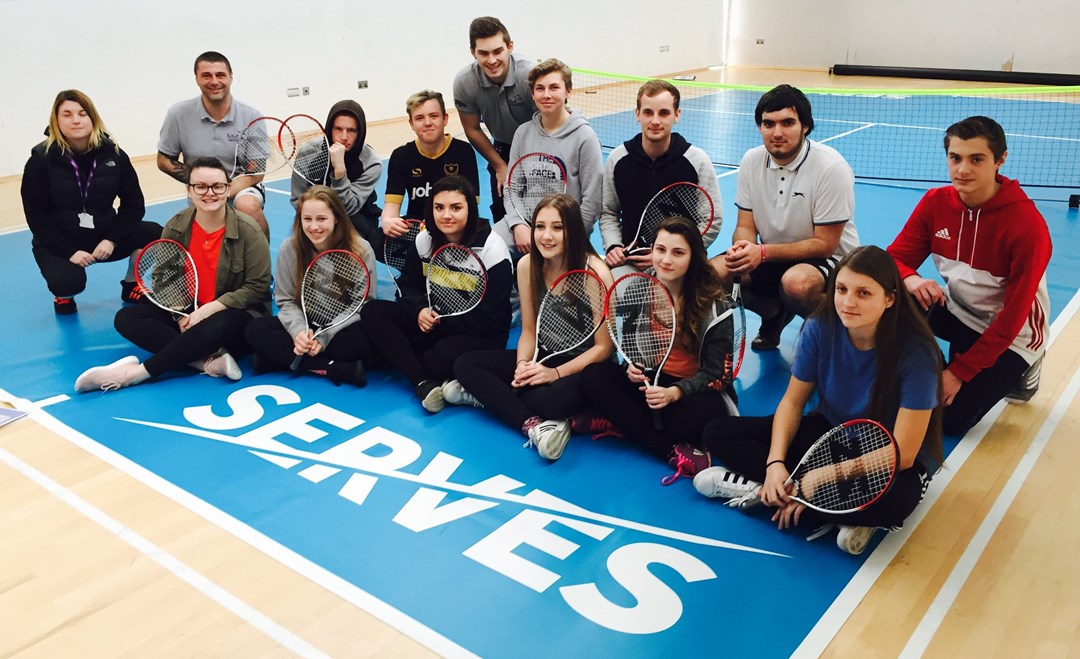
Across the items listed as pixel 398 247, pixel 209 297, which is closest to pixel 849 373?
pixel 398 247

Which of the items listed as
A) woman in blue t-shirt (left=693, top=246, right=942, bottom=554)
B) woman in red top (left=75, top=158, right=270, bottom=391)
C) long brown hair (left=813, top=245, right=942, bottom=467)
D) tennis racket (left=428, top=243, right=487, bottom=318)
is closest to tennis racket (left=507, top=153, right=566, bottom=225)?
tennis racket (left=428, top=243, right=487, bottom=318)

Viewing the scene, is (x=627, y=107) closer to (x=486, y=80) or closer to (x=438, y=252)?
(x=486, y=80)

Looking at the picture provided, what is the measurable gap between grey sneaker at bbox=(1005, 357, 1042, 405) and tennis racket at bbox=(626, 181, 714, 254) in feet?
5.45

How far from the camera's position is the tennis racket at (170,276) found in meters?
4.90

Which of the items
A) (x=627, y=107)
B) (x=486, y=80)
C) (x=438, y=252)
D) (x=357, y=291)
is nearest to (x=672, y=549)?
(x=438, y=252)

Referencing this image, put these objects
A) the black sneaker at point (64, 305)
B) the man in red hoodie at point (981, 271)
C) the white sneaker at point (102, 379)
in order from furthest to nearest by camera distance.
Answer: the black sneaker at point (64, 305), the white sneaker at point (102, 379), the man in red hoodie at point (981, 271)

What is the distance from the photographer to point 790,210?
4.76 metres

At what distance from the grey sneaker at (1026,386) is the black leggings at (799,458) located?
46.4 inches

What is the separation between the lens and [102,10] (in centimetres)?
967

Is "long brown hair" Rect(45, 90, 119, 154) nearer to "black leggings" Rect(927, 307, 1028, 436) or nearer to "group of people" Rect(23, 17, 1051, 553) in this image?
"group of people" Rect(23, 17, 1051, 553)

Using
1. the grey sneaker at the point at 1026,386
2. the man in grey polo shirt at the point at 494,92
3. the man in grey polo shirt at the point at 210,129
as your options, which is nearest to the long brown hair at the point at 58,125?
the man in grey polo shirt at the point at 210,129

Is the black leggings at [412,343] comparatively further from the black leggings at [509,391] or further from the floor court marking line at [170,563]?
the floor court marking line at [170,563]

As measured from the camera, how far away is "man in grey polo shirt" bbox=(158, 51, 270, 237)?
19.9 ft

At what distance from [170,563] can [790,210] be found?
3.34 m
